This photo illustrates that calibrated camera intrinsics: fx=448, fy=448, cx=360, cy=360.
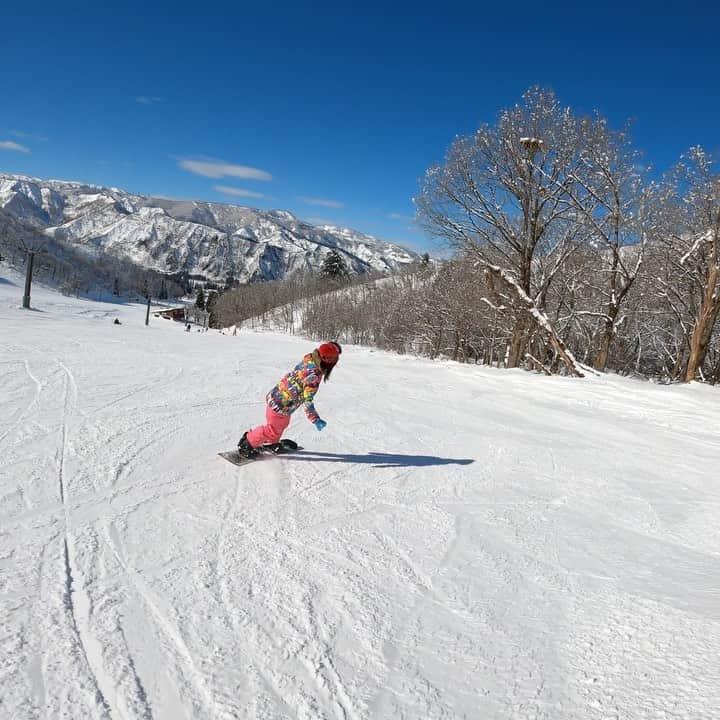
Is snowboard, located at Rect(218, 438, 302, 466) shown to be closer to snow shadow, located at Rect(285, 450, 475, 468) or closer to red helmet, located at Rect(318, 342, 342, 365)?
snow shadow, located at Rect(285, 450, 475, 468)

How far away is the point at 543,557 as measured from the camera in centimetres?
364

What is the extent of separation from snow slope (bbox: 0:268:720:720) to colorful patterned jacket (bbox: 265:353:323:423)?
0.72 meters

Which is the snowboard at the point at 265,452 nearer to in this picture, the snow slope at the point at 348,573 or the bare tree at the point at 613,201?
the snow slope at the point at 348,573

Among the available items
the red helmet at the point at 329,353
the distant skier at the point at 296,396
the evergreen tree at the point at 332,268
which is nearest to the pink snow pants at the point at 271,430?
the distant skier at the point at 296,396

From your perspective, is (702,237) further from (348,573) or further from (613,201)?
(348,573)

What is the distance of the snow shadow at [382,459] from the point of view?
19.0 ft

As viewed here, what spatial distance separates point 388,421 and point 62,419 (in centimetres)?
514

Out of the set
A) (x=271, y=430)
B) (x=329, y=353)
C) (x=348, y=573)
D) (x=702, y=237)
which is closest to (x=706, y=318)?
(x=702, y=237)

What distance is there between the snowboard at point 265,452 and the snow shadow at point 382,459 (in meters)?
0.10

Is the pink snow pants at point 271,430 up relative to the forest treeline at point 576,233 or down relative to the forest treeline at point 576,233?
down

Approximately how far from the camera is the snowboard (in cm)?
534

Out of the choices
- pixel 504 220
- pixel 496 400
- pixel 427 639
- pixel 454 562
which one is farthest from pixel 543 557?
pixel 504 220

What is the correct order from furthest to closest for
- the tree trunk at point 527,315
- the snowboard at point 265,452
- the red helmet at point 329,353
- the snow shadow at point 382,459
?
the tree trunk at point 527,315 < the snow shadow at point 382,459 < the snowboard at point 265,452 < the red helmet at point 329,353

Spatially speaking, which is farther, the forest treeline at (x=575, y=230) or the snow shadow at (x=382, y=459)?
the forest treeline at (x=575, y=230)
